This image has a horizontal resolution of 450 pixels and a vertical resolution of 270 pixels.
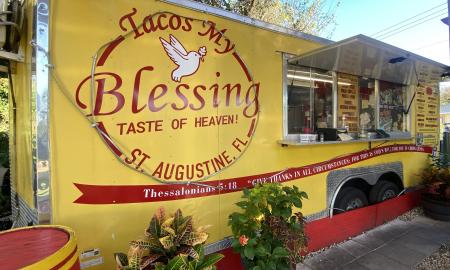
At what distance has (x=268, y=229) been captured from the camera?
2.47 m

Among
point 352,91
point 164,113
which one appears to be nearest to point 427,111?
point 352,91

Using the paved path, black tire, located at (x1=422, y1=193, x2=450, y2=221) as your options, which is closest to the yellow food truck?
the paved path

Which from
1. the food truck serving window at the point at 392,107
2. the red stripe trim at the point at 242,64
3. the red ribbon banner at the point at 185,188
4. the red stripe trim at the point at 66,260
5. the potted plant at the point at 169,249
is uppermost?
the red stripe trim at the point at 242,64

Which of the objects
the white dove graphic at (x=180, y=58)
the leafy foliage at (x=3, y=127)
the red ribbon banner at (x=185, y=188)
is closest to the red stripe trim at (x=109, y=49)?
the white dove graphic at (x=180, y=58)

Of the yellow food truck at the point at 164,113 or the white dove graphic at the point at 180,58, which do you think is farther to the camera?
the white dove graphic at the point at 180,58

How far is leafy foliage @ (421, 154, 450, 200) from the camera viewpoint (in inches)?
185

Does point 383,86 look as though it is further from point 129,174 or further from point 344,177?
point 129,174

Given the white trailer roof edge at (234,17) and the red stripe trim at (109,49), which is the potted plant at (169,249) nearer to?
the red stripe trim at (109,49)

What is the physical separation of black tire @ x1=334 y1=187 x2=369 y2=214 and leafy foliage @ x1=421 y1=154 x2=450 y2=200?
154 centimetres

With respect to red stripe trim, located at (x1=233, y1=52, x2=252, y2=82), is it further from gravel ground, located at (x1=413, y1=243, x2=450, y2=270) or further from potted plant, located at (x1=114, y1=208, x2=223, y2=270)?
gravel ground, located at (x1=413, y1=243, x2=450, y2=270)

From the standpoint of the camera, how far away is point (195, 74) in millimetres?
2463

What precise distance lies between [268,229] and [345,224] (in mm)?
1761

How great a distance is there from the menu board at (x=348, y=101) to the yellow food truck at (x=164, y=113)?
65 mm

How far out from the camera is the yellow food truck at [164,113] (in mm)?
1901
